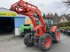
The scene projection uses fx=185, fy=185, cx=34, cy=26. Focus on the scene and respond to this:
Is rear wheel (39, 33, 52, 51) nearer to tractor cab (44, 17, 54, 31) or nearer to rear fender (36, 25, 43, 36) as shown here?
rear fender (36, 25, 43, 36)

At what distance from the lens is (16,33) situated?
25.2m

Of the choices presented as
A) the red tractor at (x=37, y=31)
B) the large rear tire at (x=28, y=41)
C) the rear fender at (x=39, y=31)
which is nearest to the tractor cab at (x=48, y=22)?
the red tractor at (x=37, y=31)

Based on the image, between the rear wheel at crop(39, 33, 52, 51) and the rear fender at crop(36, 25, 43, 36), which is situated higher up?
the rear fender at crop(36, 25, 43, 36)

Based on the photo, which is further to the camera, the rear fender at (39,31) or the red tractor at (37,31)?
the rear fender at (39,31)

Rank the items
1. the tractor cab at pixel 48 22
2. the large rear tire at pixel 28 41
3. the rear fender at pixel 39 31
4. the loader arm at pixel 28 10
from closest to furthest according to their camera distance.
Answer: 1. the loader arm at pixel 28 10
2. the rear fender at pixel 39 31
3. the large rear tire at pixel 28 41
4. the tractor cab at pixel 48 22

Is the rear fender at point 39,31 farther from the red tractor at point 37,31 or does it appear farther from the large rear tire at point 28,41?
the large rear tire at point 28,41

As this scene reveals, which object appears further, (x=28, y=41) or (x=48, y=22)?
(x=48, y=22)

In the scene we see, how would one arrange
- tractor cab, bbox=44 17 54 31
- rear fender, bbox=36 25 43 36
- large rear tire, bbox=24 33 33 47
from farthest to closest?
1. tractor cab, bbox=44 17 54 31
2. large rear tire, bbox=24 33 33 47
3. rear fender, bbox=36 25 43 36

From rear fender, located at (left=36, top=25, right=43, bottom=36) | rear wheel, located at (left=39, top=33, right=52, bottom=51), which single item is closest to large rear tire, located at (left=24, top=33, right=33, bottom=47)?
rear fender, located at (left=36, top=25, right=43, bottom=36)

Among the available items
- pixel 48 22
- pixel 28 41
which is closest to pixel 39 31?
pixel 28 41

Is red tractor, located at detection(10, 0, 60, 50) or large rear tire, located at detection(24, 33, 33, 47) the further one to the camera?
large rear tire, located at detection(24, 33, 33, 47)

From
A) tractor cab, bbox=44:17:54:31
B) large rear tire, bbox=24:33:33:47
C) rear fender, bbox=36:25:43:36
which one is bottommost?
large rear tire, bbox=24:33:33:47

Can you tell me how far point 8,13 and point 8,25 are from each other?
369 inches

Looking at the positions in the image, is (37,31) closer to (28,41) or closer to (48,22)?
(28,41)
